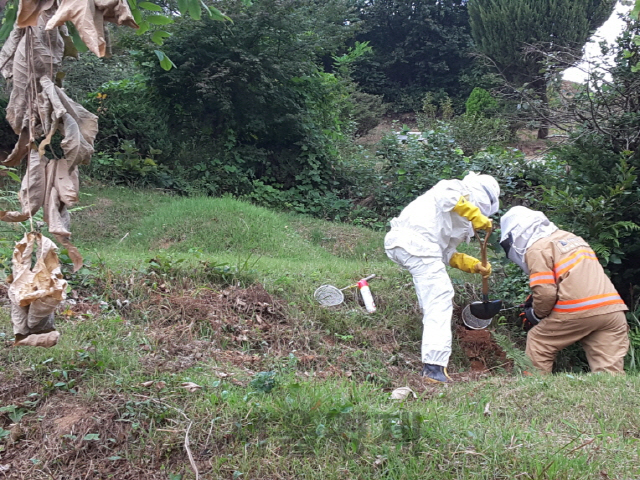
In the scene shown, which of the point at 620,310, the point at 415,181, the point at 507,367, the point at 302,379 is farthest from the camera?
the point at 415,181

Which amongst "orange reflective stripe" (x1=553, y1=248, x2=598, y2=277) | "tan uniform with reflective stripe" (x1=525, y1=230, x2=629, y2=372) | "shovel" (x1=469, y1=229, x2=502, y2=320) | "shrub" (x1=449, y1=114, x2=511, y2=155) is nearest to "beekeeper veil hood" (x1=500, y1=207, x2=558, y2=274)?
"tan uniform with reflective stripe" (x1=525, y1=230, x2=629, y2=372)

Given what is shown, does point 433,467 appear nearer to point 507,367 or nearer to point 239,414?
point 239,414

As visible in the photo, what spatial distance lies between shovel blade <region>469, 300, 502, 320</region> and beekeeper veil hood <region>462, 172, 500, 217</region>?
0.91 m

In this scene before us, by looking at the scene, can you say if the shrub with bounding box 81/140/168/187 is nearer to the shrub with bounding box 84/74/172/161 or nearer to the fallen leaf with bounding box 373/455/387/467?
the shrub with bounding box 84/74/172/161

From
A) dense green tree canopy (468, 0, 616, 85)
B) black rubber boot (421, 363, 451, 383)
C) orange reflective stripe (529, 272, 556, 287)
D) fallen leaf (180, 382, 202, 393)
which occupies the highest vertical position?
dense green tree canopy (468, 0, 616, 85)

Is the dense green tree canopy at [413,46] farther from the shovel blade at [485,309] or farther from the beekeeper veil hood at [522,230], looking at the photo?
the shovel blade at [485,309]

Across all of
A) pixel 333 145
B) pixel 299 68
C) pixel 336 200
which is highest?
pixel 299 68

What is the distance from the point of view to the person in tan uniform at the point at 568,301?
499 centimetres

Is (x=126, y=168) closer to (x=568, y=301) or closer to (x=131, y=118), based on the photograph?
(x=131, y=118)

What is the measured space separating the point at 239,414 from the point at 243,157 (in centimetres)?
898

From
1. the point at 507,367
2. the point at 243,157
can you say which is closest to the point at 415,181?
the point at 243,157

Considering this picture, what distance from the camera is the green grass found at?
2.88 m

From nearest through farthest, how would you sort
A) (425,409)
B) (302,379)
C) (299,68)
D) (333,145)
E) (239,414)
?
(239,414)
(425,409)
(302,379)
(299,68)
(333,145)

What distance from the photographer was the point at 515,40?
65.3ft
